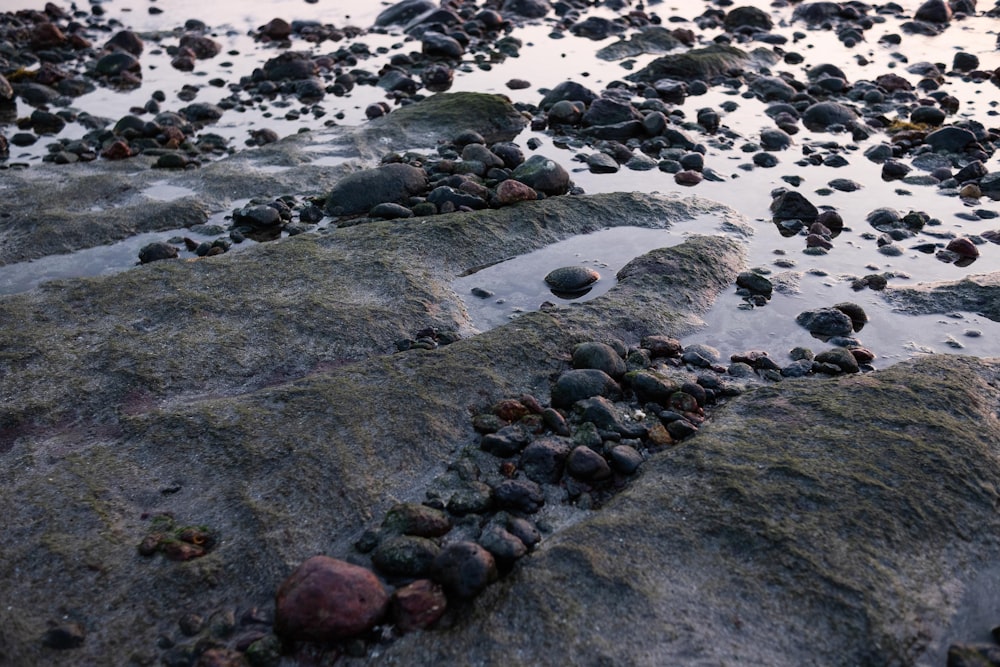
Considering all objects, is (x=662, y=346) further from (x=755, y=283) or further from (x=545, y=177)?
(x=545, y=177)

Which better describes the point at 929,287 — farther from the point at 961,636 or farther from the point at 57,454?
the point at 57,454

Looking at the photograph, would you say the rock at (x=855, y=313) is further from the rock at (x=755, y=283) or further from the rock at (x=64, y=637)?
the rock at (x=64, y=637)

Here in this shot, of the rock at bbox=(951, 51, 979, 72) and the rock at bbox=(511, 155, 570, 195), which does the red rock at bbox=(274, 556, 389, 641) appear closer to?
the rock at bbox=(511, 155, 570, 195)

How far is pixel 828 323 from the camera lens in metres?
5.51

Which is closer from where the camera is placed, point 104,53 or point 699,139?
point 699,139

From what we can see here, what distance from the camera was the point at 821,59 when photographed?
1323cm

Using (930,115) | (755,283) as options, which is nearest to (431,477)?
(755,283)

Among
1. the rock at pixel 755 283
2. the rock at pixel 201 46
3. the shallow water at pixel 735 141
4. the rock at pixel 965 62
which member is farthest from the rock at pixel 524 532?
the rock at pixel 201 46

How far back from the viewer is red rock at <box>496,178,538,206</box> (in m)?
7.28

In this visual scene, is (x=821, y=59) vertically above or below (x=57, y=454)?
below

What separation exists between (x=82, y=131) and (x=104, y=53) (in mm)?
4347

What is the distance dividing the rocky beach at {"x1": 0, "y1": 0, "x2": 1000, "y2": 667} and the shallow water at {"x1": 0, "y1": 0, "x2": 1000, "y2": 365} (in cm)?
5

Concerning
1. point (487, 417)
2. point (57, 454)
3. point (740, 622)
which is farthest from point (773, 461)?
point (57, 454)

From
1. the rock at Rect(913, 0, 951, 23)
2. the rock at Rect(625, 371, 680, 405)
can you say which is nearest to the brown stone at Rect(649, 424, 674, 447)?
the rock at Rect(625, 371, 680, 405)
